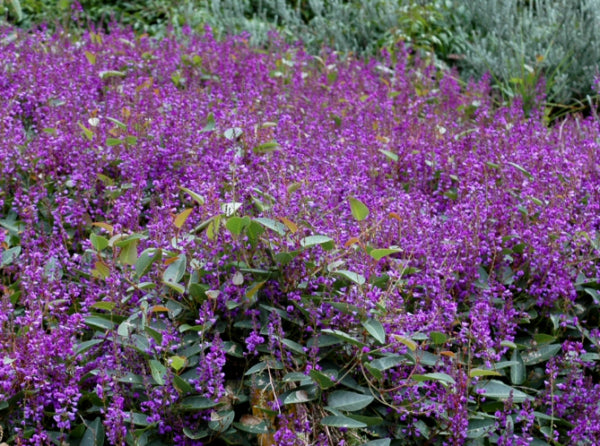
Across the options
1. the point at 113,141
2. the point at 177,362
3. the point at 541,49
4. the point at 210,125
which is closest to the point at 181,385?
the point at 177,362

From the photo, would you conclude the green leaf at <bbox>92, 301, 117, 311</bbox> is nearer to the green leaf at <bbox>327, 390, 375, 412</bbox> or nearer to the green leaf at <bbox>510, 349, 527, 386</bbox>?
the green leaf at <bbox>327, 390, 375, 412</bbox>

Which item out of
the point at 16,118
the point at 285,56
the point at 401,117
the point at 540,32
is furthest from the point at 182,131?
the point at 540,32

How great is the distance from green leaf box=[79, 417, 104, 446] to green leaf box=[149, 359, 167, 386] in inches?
9.0

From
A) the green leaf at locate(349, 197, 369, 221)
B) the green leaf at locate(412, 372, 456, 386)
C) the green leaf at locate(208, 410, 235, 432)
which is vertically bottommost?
the green leaf at locate(208, 410, 235, 432)

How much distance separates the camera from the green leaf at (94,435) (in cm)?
230

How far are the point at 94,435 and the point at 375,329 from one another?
2.96 ft

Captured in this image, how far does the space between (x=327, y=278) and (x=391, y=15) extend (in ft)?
16.7

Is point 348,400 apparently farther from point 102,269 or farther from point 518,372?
point 102,269

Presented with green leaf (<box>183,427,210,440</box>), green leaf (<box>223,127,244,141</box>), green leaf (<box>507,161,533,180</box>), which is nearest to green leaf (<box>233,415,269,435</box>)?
green leaf (<box>183,427,210,440</box>)

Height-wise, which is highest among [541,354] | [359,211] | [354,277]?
[359,211]

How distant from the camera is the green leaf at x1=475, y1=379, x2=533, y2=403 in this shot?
2486 millimetres

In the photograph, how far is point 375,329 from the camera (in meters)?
2.37

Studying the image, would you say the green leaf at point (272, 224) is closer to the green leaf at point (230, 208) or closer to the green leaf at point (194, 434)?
the green leaf at point (230, 208)

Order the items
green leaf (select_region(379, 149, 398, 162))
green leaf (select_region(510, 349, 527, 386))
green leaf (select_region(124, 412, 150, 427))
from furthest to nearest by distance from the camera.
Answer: green leaf (select_region(379, 149, 398, 162))
green leaf (select_region(510, 349, 527, 386))
green leaf (select_region(124, 412, 150, 427))
